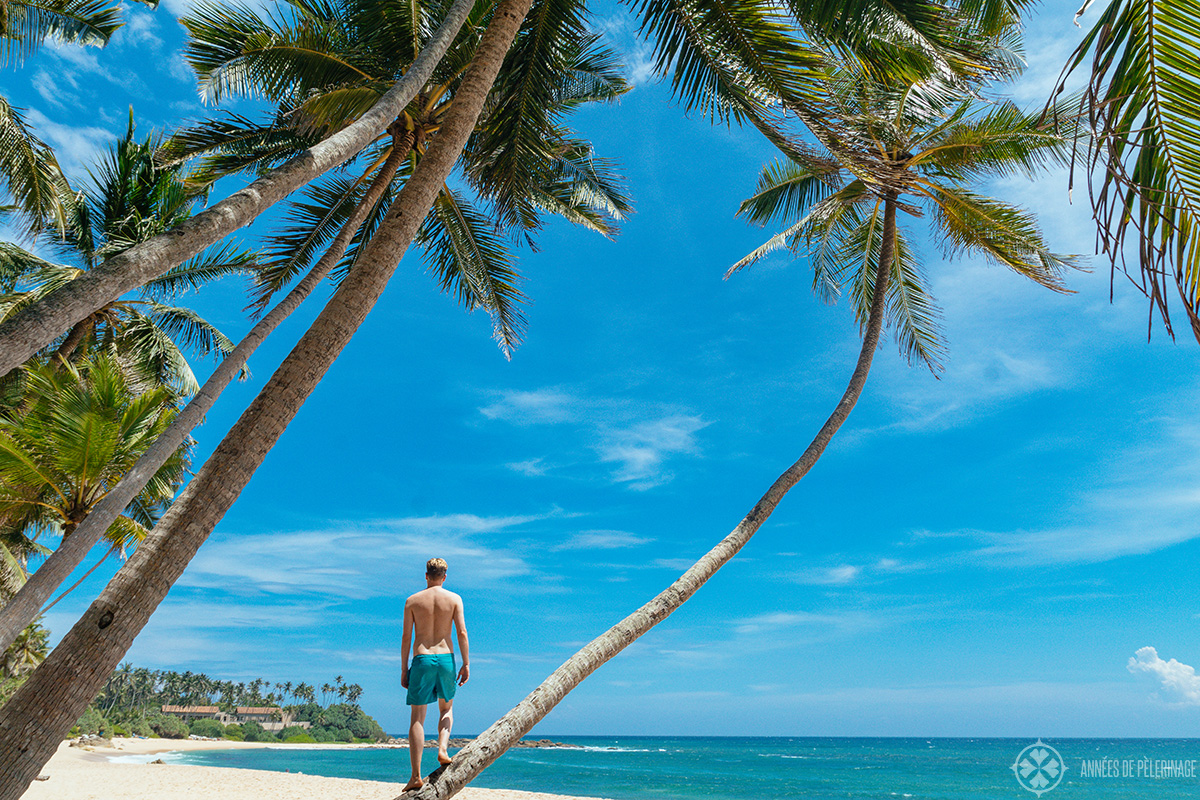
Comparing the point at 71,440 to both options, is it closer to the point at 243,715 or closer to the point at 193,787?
the point at 193,787

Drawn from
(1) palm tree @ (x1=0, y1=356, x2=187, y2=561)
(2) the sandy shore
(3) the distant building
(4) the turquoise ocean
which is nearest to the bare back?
(1) palm tree @ (x1=0, y1=356, x2=187, y2=561)

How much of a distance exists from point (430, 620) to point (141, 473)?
3676 mm

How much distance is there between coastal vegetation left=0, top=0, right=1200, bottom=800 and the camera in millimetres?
3453

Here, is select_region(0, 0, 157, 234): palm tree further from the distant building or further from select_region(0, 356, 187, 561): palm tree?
the distant building

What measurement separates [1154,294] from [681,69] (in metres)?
6.27

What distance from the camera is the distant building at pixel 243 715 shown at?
89.2 m

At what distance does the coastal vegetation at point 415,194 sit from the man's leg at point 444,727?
0.17 meters

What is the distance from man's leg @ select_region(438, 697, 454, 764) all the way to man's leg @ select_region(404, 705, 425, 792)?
0.10 m

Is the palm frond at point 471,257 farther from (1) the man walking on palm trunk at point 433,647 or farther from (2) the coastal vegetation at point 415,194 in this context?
(1) the man walking on palm trunk at point 433,647

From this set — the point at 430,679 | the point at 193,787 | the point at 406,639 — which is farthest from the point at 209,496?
the point at 193,787

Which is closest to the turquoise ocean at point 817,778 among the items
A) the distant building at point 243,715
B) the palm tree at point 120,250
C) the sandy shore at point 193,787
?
Answer: the sandy shore at point 193,787

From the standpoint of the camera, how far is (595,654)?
14.4ft

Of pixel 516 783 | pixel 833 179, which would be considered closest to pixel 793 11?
pixel 833 179

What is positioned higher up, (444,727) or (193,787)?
(193,787)
